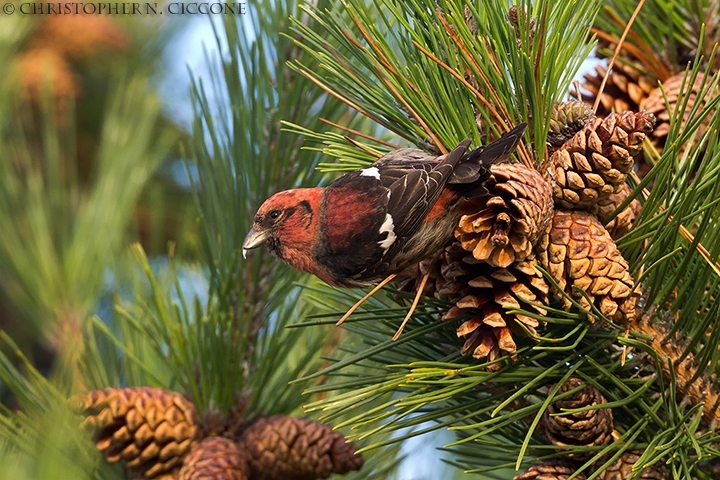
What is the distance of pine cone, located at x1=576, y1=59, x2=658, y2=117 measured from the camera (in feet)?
6.10

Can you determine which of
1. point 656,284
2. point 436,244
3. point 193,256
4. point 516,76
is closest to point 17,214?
point 193,256

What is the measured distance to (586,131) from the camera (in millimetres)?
1251

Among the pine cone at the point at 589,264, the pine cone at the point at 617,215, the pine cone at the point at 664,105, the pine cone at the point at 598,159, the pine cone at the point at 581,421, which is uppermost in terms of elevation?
the pine cone at the point at 664,105

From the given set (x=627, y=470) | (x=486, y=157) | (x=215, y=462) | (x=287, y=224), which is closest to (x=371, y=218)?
(x=287, y=224)

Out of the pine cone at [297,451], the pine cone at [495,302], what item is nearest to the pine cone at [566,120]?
the pine cone at [495,302]

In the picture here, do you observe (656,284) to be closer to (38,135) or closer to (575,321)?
(575,321)

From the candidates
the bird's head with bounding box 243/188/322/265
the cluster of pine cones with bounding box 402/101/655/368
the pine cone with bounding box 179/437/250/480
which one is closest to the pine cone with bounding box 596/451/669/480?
the cluster of pine cones with bounding box 402/101/655/368

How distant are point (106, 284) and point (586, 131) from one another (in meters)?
1.93

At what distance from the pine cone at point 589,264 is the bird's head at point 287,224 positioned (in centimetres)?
68

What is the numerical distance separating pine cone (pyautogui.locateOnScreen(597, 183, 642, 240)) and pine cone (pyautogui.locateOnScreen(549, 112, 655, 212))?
35 mm

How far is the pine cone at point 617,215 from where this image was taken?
1.33 metres

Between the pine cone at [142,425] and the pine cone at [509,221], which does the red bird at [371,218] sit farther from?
the pine cone at [142,425]

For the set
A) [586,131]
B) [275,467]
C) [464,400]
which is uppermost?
[586,131]

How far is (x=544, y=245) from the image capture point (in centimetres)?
127
